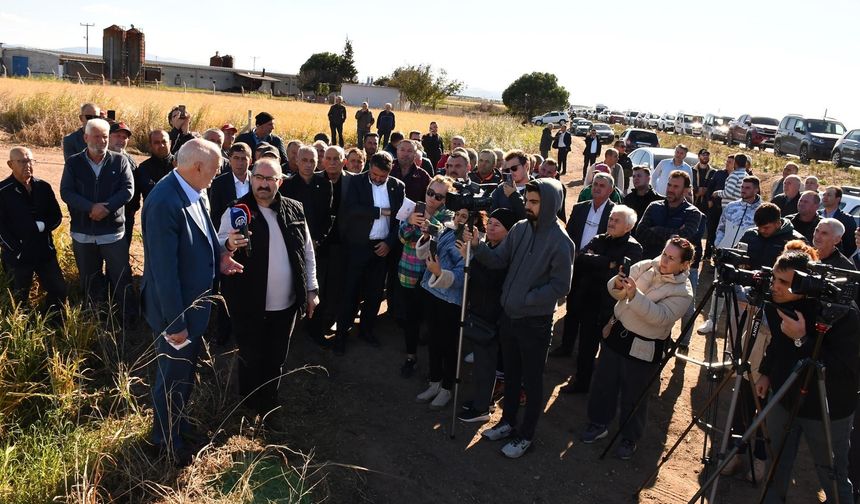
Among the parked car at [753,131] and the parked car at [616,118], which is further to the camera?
the parked car at [616,118]

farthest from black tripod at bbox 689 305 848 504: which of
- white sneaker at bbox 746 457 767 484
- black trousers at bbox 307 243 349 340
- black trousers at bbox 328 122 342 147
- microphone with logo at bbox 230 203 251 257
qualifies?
black trousers at bbox 328 122 342 147

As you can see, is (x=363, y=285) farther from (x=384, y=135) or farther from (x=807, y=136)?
(x=807, y=136)

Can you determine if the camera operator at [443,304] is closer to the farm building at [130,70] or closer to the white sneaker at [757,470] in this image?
the white sneaker at [757,470]

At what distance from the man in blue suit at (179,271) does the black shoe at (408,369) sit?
2.19 metres

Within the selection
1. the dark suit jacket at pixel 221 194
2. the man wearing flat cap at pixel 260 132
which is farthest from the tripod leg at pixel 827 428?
the man wearing flat cap at pixel 260 132

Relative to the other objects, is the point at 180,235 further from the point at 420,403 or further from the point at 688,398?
the point at 688,398

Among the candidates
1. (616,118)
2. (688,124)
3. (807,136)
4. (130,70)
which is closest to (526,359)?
(807,136)

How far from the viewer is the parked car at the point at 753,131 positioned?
93.4ft

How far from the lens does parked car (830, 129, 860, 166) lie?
19.0 m

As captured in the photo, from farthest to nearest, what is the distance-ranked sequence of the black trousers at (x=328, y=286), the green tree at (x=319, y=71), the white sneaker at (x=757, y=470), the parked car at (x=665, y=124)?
the green tree at (x=319, y=71) → the parked car at (x=665, y=124) → the black trousers at (x=328, y=286) → the white sneaker at (x=757, y=470)

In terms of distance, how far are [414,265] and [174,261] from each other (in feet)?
8.30

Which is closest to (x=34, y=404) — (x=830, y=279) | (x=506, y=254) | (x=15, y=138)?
(x=506, y=254)

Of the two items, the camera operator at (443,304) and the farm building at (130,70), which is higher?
the farm building at (130,70)

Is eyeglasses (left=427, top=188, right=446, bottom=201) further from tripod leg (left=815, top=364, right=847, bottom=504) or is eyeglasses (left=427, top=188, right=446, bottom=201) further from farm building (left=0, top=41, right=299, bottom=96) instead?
farm building (left=0, top=41, right=299, bottom=96)
